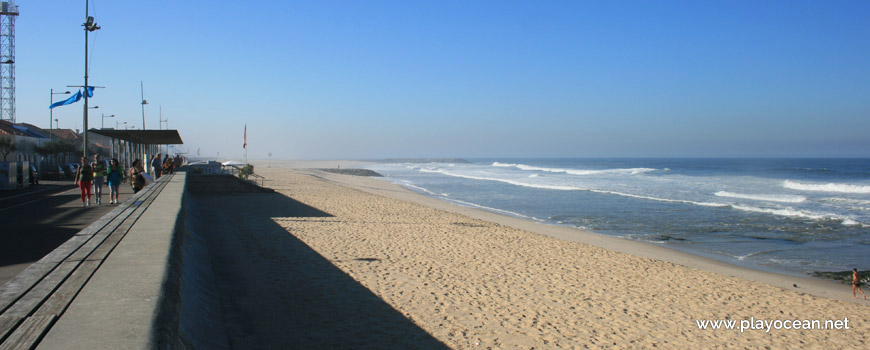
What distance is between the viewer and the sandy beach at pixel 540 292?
21.0ft

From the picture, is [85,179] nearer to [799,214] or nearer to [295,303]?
[295,303]

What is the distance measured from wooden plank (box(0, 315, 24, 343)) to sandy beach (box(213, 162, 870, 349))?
2.82 meters

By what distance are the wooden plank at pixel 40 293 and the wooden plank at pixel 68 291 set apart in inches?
1.6

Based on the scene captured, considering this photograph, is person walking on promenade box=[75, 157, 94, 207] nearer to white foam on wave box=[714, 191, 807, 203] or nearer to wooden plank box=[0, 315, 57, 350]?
wooden plank box=[0, 315, 57, 350]

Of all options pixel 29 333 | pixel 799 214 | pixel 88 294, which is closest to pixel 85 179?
pixel 88 294

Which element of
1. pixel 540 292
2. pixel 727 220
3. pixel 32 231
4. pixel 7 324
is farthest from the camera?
pixel 727 220

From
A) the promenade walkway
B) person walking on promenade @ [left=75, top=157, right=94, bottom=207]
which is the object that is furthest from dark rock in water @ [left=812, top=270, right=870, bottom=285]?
person walking on promenade @ [left=75, top=157, right=94, bottom=207]

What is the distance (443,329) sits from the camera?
628 centimetres

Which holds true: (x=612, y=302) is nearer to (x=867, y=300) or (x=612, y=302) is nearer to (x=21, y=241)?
(x=867, y=300)

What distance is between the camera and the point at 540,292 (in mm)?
8188

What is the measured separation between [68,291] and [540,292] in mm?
6407

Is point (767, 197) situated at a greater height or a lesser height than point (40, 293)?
lesser

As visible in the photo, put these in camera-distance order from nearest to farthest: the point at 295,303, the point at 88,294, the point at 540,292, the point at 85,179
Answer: the point at 88,294
the point at 295,303
the point at 540,292
the point at 85,179

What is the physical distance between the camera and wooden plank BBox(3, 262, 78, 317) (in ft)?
9.79
